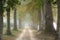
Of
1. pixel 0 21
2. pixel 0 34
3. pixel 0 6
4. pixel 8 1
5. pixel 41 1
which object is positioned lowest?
pixel 0 34

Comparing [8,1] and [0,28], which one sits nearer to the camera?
[0,28]

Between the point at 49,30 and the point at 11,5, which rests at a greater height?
the point at 11,5

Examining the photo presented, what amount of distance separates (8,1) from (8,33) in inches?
354

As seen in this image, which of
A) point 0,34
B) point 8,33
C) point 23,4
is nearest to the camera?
point 0,34

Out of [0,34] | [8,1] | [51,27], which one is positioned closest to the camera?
[0,34]

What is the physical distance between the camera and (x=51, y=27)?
72.7 feet

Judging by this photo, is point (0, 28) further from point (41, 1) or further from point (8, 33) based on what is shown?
point (41, 1)

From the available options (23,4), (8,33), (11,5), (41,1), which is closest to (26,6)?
(23,4)

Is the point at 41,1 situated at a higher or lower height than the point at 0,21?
higher

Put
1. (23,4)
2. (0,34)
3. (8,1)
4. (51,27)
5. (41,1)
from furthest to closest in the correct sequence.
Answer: (23,4) → (41,1) → (51,27) → (8,1) → (0,34)

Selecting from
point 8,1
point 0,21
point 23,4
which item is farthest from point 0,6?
point 23,4

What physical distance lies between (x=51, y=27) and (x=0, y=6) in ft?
33.3

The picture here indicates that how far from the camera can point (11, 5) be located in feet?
56.9

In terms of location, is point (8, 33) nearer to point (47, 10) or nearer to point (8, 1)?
point (47, 10)
